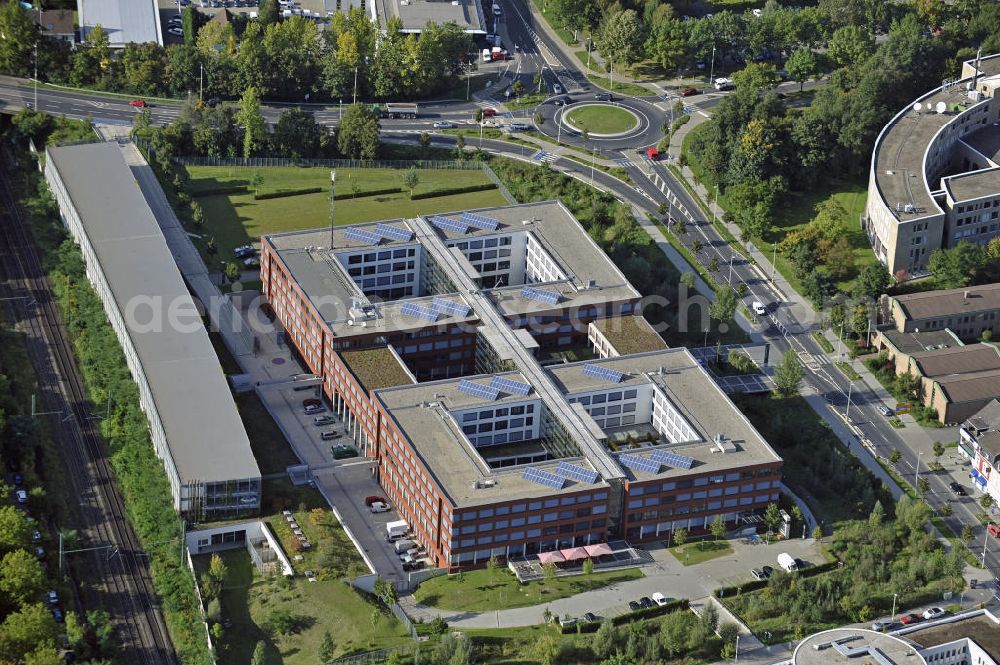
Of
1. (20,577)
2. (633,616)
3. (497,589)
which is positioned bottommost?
(633,616)

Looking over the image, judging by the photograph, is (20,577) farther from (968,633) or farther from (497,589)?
(968,633)

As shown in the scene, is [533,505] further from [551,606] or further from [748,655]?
[748,655]

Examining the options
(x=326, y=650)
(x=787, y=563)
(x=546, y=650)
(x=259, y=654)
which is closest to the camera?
(x=259, y=654)

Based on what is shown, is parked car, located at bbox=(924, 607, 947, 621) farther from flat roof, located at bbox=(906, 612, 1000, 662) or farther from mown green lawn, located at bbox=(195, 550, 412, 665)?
mown green lawn, located at bbox=(195, 550, 412, 665)

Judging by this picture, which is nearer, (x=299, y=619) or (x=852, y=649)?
(x=852, y=649)

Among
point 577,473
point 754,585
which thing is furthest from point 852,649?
point 577,473

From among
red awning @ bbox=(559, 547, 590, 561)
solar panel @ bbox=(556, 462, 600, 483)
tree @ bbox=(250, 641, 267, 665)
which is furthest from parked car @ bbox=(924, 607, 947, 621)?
tree @ bbox=(250, 641, 267, 665)
